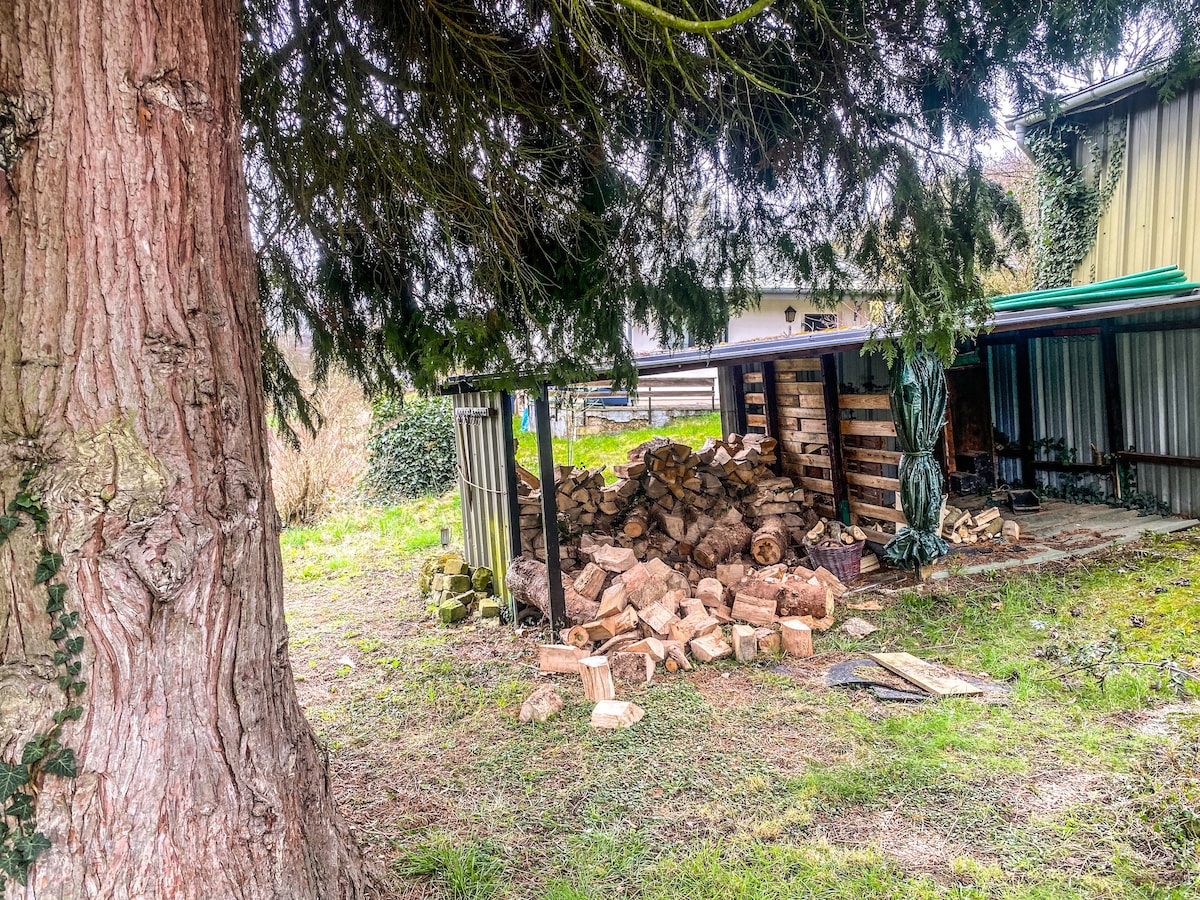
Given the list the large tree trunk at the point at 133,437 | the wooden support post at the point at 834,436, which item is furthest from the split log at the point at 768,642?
the large tree trunk at the point at 133,437

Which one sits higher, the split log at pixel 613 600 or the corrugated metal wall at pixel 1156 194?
the corrugated metal wall at pixel 1156 194

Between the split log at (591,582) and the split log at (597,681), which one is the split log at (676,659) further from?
the split log at (591,582)

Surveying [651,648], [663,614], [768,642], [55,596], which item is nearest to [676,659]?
[651,648]

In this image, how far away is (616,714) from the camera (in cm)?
380

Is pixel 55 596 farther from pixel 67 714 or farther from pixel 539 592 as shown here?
pixel 539 592

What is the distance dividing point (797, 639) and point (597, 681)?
4.85ft

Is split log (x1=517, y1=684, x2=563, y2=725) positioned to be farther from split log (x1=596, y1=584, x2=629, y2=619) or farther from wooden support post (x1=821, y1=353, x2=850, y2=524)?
wooden support post (x1=821, y1=353, x2=850, y2=524)

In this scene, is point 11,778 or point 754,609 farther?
point 754,609

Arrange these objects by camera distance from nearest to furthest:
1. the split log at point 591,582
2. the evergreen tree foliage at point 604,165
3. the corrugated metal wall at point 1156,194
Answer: the evergreen tree foliage at point 604,165
the split log at point 591,582
the corrugated metal wall at point 1156,194

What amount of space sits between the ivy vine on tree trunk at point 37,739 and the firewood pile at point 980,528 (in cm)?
712

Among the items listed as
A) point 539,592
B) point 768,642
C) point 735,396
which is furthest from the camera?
point 735,396

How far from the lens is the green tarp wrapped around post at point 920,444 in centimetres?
579

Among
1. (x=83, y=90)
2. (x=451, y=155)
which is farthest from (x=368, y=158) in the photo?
(x=83, y=90)

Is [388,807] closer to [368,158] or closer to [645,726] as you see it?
[645,726]
